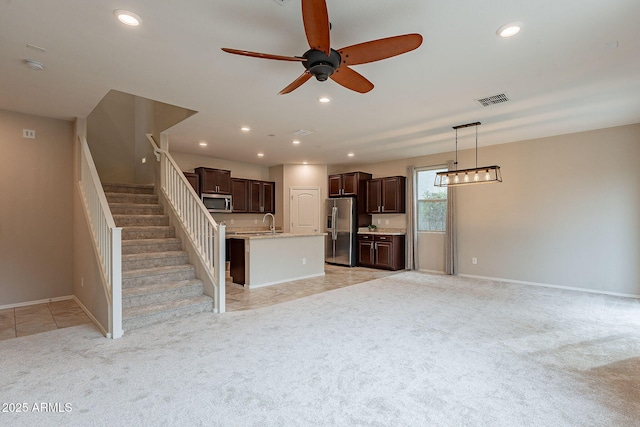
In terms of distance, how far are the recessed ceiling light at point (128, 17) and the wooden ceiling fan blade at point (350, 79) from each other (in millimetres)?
1491

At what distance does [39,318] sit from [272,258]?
316cm

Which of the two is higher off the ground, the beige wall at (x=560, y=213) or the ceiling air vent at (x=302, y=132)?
the ceiling air vent at (x=302, y=132)

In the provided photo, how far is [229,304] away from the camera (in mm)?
4242

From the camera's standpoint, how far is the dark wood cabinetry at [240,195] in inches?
301

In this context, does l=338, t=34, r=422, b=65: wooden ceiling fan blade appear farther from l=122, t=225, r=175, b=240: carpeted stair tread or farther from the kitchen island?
l=122, t=225, r=175, b=240: carpeted stair tread

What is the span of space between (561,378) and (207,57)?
3944 mm

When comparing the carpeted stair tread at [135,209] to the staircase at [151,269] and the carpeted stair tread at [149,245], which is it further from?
the carpeted stair tread at [149,245]

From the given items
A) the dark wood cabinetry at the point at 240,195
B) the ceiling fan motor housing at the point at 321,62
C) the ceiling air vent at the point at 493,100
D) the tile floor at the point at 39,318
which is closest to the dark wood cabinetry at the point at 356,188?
the dark wood cabinetry at the point at 240,195

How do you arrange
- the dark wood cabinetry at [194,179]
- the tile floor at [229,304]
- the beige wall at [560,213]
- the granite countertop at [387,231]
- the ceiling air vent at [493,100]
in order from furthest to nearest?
the granite countertop at [387,231] → the dark wood cabinetry at [194,179] → the beige wall at [560,213] → the ceiling air vent at [493,100] → the tile floor at [229,304]

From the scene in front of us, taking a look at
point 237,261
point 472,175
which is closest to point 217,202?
point 237,261

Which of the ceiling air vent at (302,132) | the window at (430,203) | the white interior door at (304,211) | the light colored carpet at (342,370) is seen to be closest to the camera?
the light colored carpet at (342,370)

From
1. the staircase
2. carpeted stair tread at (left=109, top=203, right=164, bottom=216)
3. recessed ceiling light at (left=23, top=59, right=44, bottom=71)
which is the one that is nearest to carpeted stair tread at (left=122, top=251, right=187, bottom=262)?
the staircase

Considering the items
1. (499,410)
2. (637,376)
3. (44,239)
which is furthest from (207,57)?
(637,376)

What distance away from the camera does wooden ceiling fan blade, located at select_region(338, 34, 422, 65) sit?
6.38ft
